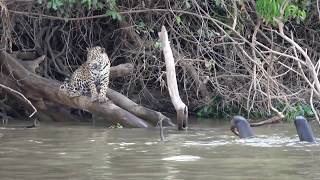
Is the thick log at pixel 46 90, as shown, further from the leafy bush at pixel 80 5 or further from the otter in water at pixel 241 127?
the otter in water at pixel 241 127

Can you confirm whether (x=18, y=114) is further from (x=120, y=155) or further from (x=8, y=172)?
(x=8, y=172)

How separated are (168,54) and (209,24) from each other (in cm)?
264

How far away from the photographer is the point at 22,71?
1223 cm

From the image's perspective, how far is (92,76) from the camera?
12.7m

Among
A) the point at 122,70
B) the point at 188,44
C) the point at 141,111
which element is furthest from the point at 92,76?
the point at 188,44

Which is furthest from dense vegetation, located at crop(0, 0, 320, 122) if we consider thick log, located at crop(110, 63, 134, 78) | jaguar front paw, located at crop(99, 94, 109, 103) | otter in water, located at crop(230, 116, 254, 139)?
otter in water, located at crop(230, 116, 254, 139)

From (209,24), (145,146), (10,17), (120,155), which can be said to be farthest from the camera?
(209,24)

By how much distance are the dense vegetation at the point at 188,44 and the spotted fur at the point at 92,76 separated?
22.0 inches

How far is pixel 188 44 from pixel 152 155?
5152 mm

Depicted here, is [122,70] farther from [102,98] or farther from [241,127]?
[241,127]

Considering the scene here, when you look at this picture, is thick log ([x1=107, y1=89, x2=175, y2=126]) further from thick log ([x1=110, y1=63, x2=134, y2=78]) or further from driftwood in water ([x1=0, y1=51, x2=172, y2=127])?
thick log ([x1=110, y1=63, x2=134, y2=78])

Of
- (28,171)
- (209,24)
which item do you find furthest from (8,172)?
(209,24)

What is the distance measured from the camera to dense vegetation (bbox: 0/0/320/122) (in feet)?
37.9

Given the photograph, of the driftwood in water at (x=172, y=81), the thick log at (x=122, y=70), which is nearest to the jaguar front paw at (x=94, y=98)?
the thick log at (x=122, y=70)
